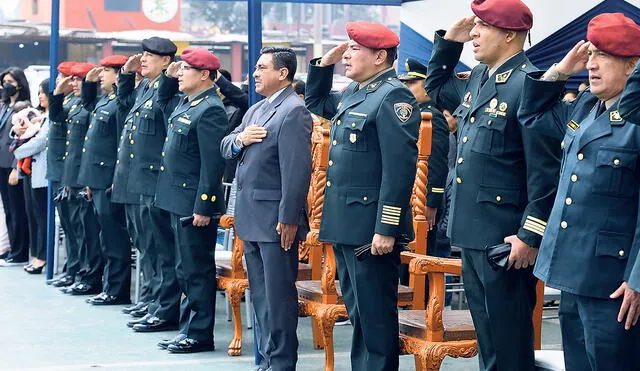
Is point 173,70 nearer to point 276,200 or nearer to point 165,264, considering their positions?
point 165,264

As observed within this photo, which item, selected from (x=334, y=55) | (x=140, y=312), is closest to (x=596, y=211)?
(x=334, y=55)

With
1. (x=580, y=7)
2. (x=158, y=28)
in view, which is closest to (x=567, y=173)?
(x=580, y=7)

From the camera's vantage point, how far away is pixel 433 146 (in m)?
6.50

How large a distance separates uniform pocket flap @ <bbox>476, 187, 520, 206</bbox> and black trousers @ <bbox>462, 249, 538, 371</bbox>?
18cm

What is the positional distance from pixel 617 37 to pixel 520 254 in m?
0.83

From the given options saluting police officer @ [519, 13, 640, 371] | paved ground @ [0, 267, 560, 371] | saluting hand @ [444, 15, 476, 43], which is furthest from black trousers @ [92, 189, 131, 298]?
saluting police officer @ [519, 13, 640, 371]

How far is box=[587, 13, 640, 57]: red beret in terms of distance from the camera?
3506mm

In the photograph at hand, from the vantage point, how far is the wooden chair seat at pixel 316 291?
5.31 metres

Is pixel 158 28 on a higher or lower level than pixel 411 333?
higher

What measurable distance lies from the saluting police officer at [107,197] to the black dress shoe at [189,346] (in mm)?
1804

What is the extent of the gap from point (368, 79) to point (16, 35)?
2217 centimetres

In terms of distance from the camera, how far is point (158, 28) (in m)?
35.5

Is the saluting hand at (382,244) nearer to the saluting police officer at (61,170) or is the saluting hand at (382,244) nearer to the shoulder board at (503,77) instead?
the shoulder board at (503,77)

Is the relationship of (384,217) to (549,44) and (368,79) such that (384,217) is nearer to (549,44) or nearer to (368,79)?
(368,79)
